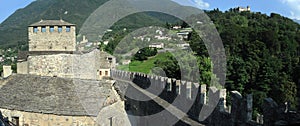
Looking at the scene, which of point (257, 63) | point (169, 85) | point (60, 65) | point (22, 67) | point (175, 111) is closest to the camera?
point (175, 111)

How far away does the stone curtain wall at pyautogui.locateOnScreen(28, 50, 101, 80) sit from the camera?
25.0 metres

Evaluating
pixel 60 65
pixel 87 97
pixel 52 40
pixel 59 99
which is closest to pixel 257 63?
pixel 60 65

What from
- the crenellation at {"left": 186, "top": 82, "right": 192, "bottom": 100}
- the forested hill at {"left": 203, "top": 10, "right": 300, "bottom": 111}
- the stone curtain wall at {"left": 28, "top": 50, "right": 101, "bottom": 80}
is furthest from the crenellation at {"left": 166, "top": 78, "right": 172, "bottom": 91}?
the forested hill at {"left": 203, "top": 10, "right": 300, "bottom": 111}

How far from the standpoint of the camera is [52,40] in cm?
2588

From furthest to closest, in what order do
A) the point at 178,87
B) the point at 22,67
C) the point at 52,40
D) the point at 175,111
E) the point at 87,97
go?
the point at 22,67 → the point at 52,40 → the point at 87,97 → the point at 178,87 → the point at 175,111

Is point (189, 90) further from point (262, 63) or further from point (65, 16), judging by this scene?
point (65, 16)

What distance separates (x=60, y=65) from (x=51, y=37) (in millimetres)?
2254

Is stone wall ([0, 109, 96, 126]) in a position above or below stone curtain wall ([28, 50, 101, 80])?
below

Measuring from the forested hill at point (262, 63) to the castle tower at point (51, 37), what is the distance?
14873 millimetres

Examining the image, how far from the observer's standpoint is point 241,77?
1389 inches

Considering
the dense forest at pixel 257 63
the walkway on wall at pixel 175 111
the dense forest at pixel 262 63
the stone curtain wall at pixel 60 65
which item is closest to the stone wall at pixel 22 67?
the stone curtain wall at pixel 60 65

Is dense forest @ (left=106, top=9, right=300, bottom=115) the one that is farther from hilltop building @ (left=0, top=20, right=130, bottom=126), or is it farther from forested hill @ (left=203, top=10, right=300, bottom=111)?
hilltop building @ (left=0, top=20, right=130, bottom=126)

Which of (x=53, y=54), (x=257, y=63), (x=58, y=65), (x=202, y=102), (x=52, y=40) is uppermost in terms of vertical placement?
(x=52, y=40)

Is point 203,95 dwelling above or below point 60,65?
below
